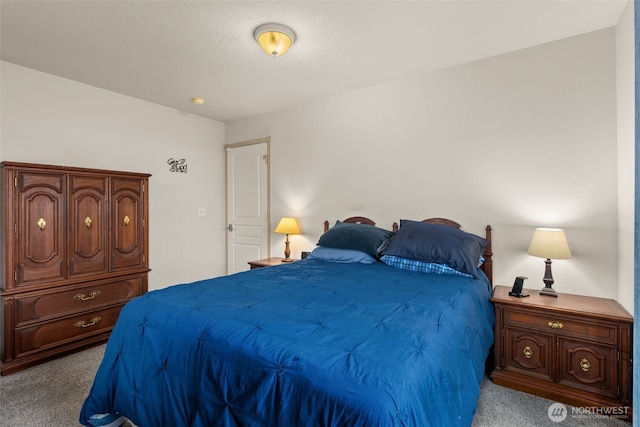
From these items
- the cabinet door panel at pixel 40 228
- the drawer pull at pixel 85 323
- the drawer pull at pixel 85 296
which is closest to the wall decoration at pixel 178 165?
the cabinet door panel at pixel 40 228

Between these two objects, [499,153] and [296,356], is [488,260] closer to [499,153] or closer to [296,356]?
[499,153]

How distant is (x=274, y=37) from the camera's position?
89.4 inches

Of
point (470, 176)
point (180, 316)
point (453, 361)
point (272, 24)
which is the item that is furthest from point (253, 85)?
point (453, 361)

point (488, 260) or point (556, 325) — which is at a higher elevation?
point (488, 260)

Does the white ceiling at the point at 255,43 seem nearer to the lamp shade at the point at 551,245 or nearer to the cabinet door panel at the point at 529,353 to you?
the lamp shade at the point at 551,245

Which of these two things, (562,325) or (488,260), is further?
(488,260)

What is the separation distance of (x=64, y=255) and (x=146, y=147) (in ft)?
5.14

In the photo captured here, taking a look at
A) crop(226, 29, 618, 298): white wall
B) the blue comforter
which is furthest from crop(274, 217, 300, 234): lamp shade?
the blue comforter

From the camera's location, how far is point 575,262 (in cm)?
240

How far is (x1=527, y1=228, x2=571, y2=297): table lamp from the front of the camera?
2184 millimetres

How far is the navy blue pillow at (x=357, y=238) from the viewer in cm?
288

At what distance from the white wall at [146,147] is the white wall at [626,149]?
169 inches

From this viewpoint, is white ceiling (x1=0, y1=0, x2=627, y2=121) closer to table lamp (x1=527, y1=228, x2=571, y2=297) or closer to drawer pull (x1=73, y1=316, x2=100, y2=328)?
table lamp (x1=527, y1=228, x2=571, y2=297)

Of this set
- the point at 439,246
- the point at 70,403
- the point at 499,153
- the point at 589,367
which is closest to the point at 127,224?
the point at 70,403
